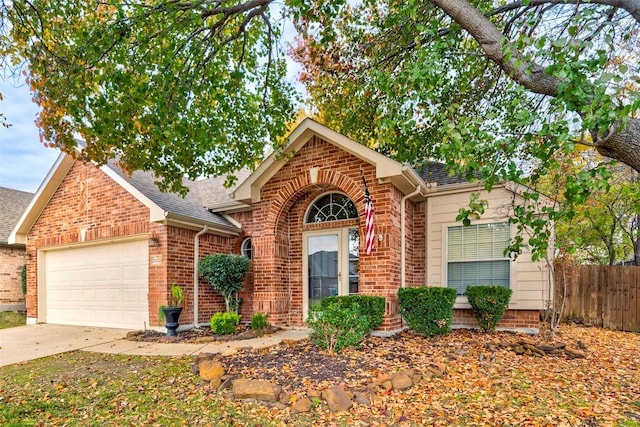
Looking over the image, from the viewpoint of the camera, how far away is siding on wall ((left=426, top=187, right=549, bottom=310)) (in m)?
8.05

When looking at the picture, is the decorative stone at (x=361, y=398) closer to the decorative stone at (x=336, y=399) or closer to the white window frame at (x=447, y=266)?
the decorative stone at (x=336, y=399)

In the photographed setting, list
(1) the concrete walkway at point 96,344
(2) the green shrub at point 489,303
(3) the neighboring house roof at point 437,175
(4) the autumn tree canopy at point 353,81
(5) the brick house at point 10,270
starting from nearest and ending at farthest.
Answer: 1. (4) the autumn tree canopy at point 353,81
2. (1) the concrete walkway at point 96,344
3. (2) the green shrub at point 489,303
4. (3) the neighboring house roof at point 437,175
5. (5) the brick house at point 10,270

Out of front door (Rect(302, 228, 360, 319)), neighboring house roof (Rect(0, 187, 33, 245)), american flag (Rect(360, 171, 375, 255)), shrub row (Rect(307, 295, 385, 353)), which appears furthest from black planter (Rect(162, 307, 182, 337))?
neighboring house roof (Rect(0, 187, 33, 245))

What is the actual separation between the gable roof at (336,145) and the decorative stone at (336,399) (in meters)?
4.57

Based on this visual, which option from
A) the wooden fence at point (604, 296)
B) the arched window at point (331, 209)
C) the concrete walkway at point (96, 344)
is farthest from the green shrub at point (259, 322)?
the wooden fence at point (604, 296)

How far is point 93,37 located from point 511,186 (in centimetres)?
A: 880

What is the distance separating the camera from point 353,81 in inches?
350

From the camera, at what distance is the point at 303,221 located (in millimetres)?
9453

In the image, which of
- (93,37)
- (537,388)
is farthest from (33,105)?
(537,388)

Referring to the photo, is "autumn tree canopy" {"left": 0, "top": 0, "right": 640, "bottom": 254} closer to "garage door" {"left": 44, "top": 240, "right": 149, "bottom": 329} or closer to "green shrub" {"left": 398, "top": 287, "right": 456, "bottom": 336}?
"green shrub" {"left": 398, "top": 287, "right": 456, "bottom": 336}

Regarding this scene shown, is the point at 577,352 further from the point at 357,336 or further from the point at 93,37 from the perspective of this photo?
the point at 93,37

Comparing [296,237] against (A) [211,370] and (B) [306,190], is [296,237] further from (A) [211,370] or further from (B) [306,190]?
(A) [211,370]

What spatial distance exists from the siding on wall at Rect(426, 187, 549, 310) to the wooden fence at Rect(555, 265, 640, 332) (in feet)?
4.20

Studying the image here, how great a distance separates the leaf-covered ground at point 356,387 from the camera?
398 centimetres
